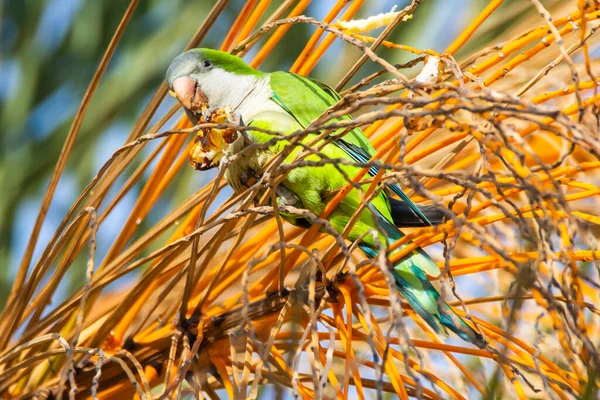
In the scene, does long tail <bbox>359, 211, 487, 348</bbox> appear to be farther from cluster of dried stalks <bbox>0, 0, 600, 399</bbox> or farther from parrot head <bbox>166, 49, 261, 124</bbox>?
parrot head <bbox>166, 49, 261, 124</bbox>

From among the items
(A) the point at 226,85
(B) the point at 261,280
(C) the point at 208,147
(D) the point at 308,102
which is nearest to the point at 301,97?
(D) the point at 308,102

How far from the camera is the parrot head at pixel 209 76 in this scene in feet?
4.88

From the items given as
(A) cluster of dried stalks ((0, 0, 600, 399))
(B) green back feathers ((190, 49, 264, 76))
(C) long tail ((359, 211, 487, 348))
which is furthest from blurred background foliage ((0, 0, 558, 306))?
(C) long tail ((359, 211, 487, 348))

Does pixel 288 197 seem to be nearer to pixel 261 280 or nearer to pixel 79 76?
pixel 261 280

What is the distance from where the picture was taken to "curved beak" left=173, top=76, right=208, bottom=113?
4.69 feet

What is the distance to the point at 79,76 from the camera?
1614 mm

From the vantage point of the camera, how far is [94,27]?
1630 mm

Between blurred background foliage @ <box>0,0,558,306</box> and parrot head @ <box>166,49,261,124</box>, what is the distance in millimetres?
157

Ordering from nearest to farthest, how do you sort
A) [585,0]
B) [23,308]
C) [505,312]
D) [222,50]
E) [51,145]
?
[505,312] < [585,0] < [23,308] < [222,50] < [51,145]

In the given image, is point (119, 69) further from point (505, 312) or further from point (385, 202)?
point (505, 312)

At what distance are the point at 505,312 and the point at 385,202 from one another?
666mm

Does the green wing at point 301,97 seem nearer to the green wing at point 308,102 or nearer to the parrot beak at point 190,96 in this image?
the green wing at point 308,102

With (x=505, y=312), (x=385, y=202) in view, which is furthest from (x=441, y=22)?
(x=505, y=312)

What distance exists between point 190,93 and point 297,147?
30 cm
